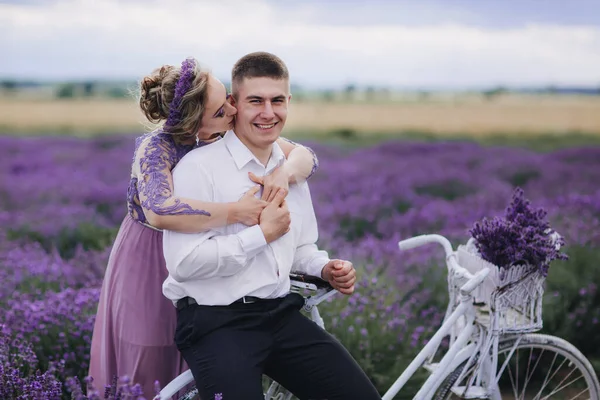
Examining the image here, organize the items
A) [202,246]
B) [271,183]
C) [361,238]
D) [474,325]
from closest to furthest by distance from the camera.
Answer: [202,246]
[271,183]
[474,325]
[361,238]

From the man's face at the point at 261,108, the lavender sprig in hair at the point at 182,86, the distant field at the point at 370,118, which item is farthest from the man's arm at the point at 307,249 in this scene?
the distant field at the point at 370,118

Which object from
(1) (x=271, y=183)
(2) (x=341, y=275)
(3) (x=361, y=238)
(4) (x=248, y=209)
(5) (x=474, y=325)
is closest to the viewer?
(4) (x=248, y=209)

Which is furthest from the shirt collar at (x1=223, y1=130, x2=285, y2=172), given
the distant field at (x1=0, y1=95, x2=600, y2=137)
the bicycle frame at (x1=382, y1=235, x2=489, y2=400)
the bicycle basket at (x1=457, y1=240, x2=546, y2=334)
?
the distant field at (x1=0, y1=95, x2=600, y2=137)

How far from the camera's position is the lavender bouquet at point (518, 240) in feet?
8.39

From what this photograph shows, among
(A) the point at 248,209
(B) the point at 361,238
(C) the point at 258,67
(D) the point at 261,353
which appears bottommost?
(B) the point at 361,238

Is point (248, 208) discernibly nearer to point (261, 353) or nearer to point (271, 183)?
point (271, 183)

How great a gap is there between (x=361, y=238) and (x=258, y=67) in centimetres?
484

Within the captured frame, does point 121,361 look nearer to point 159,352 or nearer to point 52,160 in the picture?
point 159,352

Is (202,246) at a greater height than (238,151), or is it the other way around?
(238,151)

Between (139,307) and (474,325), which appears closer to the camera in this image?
(139,307)

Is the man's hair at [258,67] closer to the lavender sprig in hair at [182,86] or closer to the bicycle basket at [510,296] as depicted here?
the lavender sprig in hair at [182,86]

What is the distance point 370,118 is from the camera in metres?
35.8

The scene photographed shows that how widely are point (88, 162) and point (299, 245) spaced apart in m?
9.78

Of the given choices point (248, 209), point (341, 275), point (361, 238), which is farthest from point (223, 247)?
point (361, 238)
